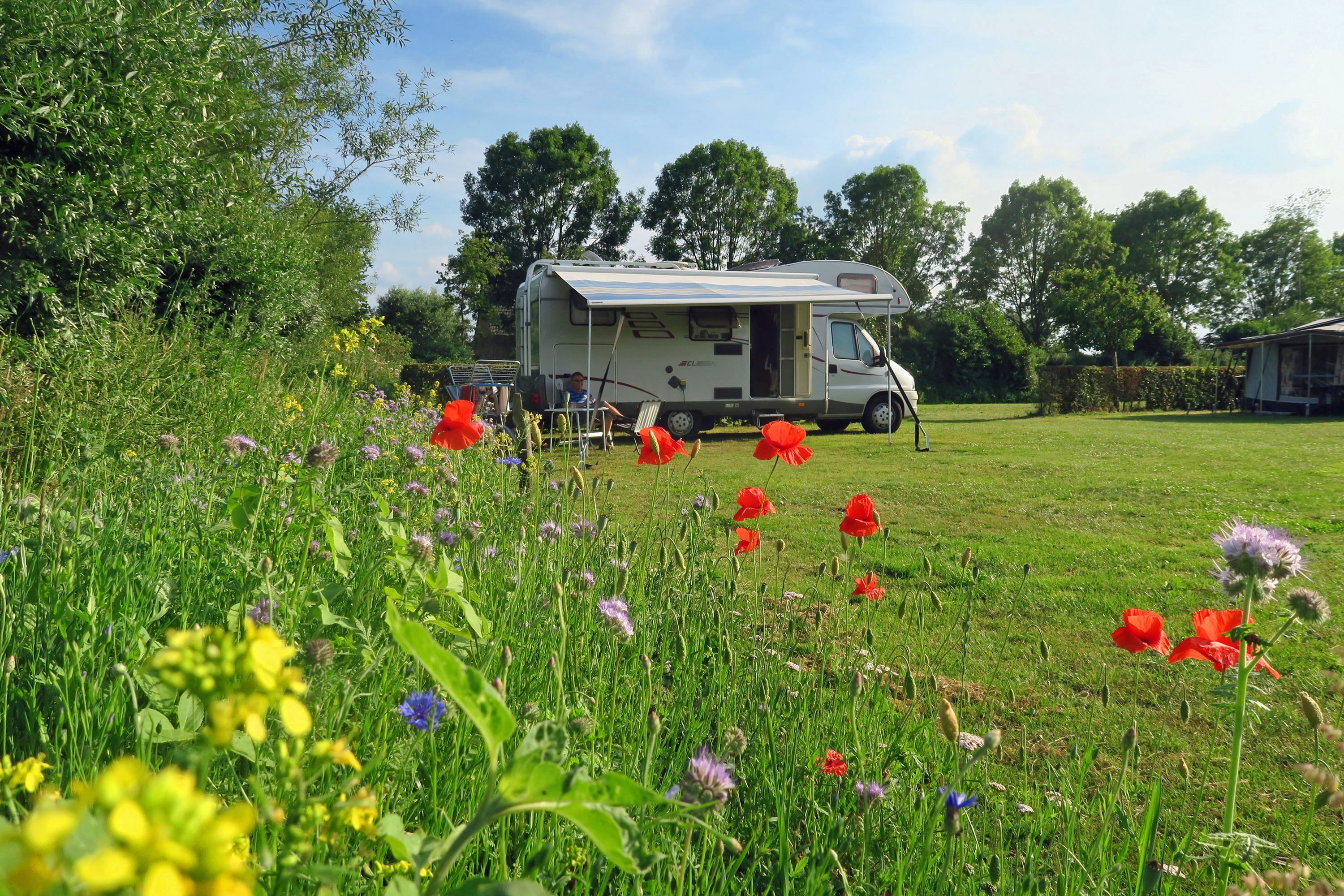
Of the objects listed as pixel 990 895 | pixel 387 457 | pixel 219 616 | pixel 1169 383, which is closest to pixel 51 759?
pixel 219 616

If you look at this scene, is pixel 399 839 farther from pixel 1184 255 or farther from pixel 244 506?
pixel 1184 255

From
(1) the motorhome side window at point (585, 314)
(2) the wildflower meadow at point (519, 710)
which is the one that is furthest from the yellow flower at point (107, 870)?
(1) the motorhome side window at point (585, 314)

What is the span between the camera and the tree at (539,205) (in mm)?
32344

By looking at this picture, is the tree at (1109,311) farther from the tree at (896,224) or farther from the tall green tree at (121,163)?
the tall green tree at (121,163)

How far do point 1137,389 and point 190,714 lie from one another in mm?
25181

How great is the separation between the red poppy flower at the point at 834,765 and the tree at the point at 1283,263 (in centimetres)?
4679

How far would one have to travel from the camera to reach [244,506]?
134 cm

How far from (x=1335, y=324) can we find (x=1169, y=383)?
4057mm

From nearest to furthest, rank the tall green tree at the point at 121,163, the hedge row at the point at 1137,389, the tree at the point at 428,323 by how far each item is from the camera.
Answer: the tall green tree at the point at 121,163 → the hedge row at the point at 1137,389 → the tree at the point at 428,323

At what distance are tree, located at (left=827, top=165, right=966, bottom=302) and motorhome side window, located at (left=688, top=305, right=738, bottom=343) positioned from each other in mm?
25543

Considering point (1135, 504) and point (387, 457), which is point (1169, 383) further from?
point (387, 457)

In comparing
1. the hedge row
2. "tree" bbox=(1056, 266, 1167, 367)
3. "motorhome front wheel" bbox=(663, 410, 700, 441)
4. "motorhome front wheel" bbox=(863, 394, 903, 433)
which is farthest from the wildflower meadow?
"tree" bbox=(1056, 266, 1167, 367)

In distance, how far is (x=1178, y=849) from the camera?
44.5 inches

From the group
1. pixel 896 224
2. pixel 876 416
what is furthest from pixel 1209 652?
pixel 896 224
